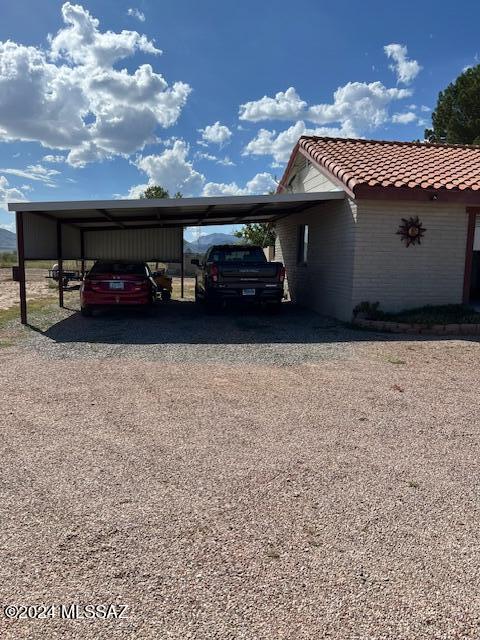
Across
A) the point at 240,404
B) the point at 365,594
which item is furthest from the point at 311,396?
the point at 365,594

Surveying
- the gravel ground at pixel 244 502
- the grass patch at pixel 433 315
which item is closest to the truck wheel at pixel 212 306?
the grass patch at pixel 433 315

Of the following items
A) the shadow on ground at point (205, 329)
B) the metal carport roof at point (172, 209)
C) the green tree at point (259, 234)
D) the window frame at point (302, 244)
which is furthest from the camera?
the green tree at point (259, 234)

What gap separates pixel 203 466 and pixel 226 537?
0.96 m

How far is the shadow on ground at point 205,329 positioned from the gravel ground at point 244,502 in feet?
8.03

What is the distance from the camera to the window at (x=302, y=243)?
14.7 metres

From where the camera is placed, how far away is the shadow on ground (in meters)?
9.10

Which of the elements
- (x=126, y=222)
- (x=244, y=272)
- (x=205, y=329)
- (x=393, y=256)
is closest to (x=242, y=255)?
(x=244, y=272)

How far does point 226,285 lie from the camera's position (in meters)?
11.2

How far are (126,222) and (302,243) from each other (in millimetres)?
6113

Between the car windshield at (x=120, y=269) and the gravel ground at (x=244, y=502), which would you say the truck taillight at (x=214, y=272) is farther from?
the gravel ground at (x=244, y=502)

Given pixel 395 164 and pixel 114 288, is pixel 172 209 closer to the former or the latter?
pixel 114 288

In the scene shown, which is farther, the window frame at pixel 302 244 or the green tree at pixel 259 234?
the green tree at pixel 259 234

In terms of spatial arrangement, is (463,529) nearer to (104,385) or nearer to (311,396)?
(311,396)

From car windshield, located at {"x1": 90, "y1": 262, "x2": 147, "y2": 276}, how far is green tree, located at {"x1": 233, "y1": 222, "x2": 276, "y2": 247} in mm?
14699
